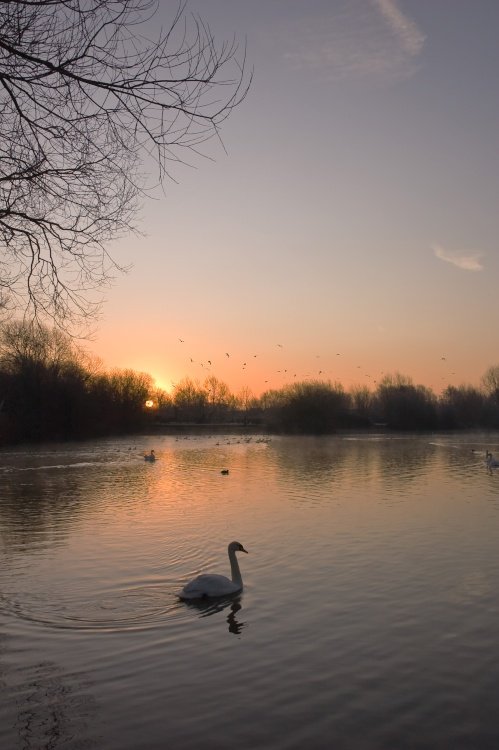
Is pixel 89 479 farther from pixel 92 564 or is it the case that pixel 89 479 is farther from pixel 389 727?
pixel 389 727

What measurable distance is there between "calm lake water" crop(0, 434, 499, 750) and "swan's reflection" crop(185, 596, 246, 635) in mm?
44

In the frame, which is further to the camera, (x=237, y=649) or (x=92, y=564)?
(x=92, y=564)

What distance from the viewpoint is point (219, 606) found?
32.1 ft

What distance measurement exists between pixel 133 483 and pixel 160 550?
544 inches

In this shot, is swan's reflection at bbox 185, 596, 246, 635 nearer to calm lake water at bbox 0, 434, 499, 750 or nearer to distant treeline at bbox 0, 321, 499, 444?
calm lake water at bbox 0, 434, 499, 750

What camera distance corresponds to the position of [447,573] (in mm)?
11500

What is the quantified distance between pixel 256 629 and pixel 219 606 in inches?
46.2

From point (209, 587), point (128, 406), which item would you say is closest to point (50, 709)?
point (209, 587)

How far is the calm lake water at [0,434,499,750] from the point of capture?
599 centimetres

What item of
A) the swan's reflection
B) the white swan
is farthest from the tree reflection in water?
the white swan

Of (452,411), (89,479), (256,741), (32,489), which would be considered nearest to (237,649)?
(256,741)

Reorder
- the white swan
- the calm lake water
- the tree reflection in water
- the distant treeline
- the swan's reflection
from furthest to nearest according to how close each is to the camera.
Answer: the distant treeline, the white swan, the swan's reflection, the calm lake water, the tree reflection in water

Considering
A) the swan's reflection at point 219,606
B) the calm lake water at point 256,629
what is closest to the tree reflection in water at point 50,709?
the calm lake water at point 256,629

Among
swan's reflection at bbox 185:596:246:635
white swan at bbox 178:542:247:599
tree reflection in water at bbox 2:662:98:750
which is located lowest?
tree reflection in water at bbox 2:662:98:750
